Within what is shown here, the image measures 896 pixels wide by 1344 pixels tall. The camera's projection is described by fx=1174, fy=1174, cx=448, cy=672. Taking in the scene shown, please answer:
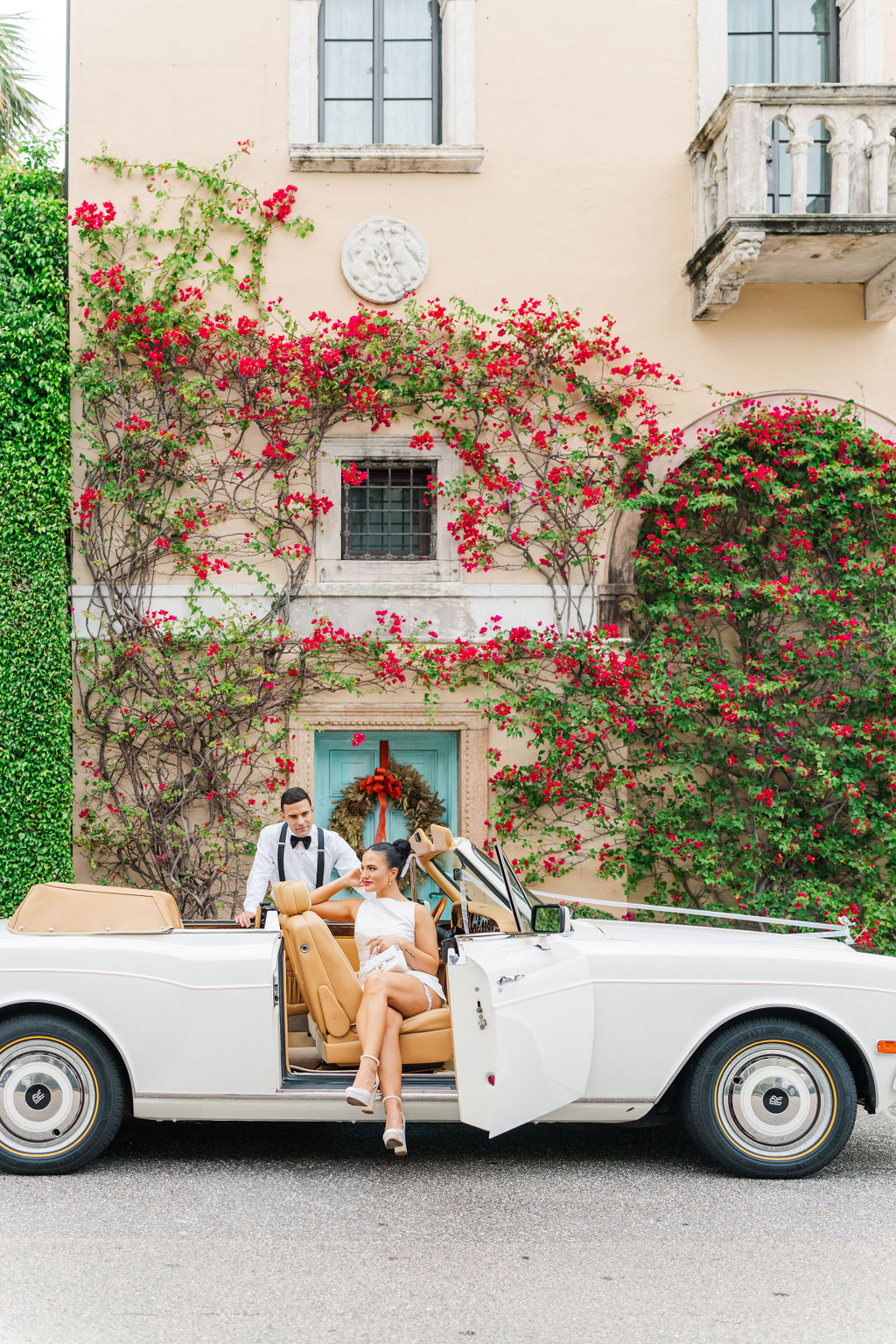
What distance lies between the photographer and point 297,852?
6.75 m

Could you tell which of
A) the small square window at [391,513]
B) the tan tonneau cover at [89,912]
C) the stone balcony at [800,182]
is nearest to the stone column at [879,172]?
the stone balcony at [800,182]

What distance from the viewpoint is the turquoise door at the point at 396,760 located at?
9.88 meters

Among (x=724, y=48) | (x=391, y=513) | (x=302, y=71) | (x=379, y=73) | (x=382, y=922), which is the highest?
(x=724, y=48)

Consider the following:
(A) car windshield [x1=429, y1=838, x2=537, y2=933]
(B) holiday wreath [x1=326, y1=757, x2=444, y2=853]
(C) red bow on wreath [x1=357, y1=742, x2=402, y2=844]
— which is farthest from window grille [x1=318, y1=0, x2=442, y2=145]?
(A) car windshield [x1=429, y1=838, x2=537, y2=933]

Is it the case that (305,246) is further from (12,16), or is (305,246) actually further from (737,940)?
(12,16)

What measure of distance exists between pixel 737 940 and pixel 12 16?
586 inches

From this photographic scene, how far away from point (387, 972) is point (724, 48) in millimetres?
8668

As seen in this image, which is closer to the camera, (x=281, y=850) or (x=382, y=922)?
(x=382, y=922)

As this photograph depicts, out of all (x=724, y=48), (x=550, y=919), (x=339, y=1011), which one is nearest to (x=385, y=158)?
(x=724, y=48)

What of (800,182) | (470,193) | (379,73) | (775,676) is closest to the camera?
(800,182)

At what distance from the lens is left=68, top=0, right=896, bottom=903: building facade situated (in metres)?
9.79

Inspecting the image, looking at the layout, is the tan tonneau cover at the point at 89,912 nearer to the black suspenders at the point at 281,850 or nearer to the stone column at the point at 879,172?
the black suspenders at the point at 281,850

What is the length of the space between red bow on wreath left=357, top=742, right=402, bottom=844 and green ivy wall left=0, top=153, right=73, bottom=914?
94.0 inches

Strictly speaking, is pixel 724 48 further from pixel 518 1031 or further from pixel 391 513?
pixel 518 1031
